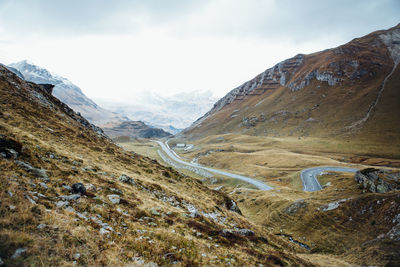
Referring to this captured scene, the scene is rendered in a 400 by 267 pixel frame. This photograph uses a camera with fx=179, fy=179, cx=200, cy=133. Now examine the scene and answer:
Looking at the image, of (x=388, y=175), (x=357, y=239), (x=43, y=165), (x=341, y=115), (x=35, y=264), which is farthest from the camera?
(x=341, y=115)

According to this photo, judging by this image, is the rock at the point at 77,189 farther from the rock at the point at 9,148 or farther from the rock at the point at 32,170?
the rock at the point at 9,148

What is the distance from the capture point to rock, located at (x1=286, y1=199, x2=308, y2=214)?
36.7 m

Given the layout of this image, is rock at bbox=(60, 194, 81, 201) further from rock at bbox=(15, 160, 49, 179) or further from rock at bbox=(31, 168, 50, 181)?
rock at bbox=(15, 160, 49, 179)

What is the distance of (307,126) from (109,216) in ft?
690

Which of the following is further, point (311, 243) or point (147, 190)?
point (311, 243)

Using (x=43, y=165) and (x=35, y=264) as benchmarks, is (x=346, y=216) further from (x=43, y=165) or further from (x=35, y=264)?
(x=43, y=165)

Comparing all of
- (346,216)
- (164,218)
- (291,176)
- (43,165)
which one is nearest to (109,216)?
(164,218)

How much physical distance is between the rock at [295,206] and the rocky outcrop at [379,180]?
13348 millimetres

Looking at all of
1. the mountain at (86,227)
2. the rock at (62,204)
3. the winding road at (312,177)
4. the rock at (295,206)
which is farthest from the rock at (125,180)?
the winding road at (312,177)

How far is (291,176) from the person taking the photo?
74.8 m

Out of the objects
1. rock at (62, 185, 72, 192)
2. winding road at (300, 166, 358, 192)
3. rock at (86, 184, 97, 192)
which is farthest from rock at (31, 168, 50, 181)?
winding road at (300, 166, 358, 192)

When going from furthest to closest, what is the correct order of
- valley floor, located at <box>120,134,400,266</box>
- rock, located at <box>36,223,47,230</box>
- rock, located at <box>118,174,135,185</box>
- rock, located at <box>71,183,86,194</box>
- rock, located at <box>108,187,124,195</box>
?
1. valley floor, located at <box>120,134,400,266</box>
2. rock, located at <box>118,174,135,185</box>
3. rock, located at <box>108,187,124,195</box>
4. rock, located at <box>71,183,86,194</box>
5. rock, located at <box>36,223,47,230</box>

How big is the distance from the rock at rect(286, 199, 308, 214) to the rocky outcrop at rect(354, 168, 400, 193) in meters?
13.3

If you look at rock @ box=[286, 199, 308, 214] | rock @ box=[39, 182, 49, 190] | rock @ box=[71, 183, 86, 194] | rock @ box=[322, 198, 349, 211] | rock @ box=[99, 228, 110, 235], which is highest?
rock @ box=[39, 182, 49, 190]
